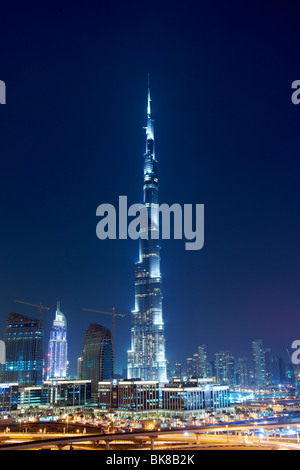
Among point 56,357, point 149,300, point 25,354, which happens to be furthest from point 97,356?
point 56,357

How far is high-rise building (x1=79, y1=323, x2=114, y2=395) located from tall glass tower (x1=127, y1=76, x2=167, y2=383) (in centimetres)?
1021

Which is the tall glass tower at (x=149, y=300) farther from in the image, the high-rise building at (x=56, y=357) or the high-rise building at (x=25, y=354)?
the high-rise building at (x=56, y=357)

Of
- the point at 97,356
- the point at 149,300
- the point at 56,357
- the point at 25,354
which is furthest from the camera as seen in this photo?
the point at 56,357

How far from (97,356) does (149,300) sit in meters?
25.6

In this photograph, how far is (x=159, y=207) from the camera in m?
162

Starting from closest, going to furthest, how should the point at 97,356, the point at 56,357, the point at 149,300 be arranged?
1. the point at 97,356
2. the point at 149,300
3. the point at 56,357

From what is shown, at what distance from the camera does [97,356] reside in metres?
149

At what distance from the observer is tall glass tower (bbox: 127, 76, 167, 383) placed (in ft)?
506

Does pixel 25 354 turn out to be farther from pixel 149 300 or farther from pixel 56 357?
pixel 149 300

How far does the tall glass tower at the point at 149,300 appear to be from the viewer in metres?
154

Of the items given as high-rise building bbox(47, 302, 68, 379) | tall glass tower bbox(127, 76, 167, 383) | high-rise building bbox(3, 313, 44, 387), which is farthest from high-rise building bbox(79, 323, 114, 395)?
high-rise building bbox(47, 302, 68, 379)

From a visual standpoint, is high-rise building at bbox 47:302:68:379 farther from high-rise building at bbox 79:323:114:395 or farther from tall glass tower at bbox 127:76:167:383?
tall glass tower at bbox 127:76:167:383

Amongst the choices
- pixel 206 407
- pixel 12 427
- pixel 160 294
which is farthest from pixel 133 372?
pixel 12 427
